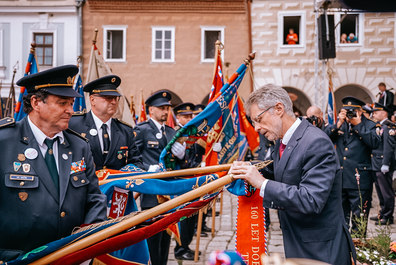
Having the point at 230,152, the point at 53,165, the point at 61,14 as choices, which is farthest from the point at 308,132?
the point at 61,14

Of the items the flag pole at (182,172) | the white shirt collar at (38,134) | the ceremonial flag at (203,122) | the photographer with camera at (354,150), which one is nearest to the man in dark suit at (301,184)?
the flag pole at (182,172)

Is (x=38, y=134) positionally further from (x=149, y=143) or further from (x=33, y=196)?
(x=149, y=143)

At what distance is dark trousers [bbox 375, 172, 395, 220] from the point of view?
8391mm

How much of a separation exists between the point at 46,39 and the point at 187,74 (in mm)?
7452

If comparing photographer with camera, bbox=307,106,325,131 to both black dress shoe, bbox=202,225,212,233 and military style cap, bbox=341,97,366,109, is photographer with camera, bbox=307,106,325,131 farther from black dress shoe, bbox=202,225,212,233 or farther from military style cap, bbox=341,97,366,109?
black dress shoe, bbox=202,225,212,233

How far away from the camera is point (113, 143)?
4.81 m

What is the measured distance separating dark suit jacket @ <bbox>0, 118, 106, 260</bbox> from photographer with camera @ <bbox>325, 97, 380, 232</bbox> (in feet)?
17.3

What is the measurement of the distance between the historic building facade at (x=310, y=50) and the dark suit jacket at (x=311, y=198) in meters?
17.2

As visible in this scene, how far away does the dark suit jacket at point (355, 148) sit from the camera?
23.5 ft

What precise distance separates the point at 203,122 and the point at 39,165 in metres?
2.35

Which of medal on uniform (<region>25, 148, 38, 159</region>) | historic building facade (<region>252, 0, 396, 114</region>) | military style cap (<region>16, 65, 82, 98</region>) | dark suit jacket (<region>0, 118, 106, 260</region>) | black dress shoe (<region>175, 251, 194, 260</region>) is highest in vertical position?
historic building facade (<region>252, 0, 396, 114</region>)

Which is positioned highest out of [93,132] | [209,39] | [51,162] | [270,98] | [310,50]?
[209,39]

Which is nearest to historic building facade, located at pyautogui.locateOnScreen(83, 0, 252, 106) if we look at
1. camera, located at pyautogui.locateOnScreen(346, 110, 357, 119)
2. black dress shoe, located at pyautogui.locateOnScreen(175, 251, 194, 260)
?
camera, located at pyautogui.locateOnScreen(346, 110, 357, 119)

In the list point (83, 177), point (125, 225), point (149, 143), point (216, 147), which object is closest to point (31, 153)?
point (83, 177)
